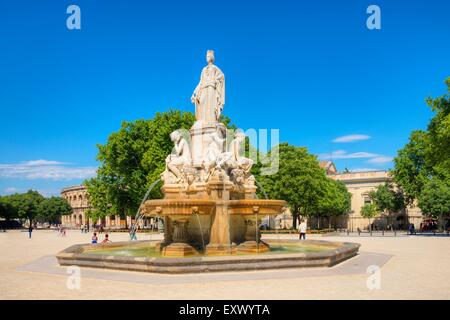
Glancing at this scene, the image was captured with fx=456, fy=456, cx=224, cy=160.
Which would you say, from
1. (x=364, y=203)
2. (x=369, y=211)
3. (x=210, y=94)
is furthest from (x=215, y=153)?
(x=364, y=203)

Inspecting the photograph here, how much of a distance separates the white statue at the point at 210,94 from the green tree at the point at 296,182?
1432 inches

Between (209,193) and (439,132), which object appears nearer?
(209,193)

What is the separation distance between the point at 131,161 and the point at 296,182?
2066 centimetres

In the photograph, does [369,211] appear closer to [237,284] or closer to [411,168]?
[411,168]

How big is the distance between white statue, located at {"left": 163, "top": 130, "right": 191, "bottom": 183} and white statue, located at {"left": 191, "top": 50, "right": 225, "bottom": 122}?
5.20 feet

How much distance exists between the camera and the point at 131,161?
188 ft

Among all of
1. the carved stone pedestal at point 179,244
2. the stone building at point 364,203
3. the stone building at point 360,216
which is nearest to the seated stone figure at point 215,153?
the carved stone pedestal at point 179,244

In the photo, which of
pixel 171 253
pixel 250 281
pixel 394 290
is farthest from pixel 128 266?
pixel 394 290

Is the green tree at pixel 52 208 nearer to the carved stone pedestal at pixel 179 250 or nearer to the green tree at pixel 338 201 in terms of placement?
the green tree at pixel 338 201

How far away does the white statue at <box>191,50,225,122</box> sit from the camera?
1998 centimetres

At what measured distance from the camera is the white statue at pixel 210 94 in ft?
65.6

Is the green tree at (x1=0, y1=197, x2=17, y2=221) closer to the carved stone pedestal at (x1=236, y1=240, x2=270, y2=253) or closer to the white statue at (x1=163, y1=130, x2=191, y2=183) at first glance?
the white statue at (x1=163, y1=130, x2=191, y2=183)

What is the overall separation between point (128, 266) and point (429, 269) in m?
9.91
